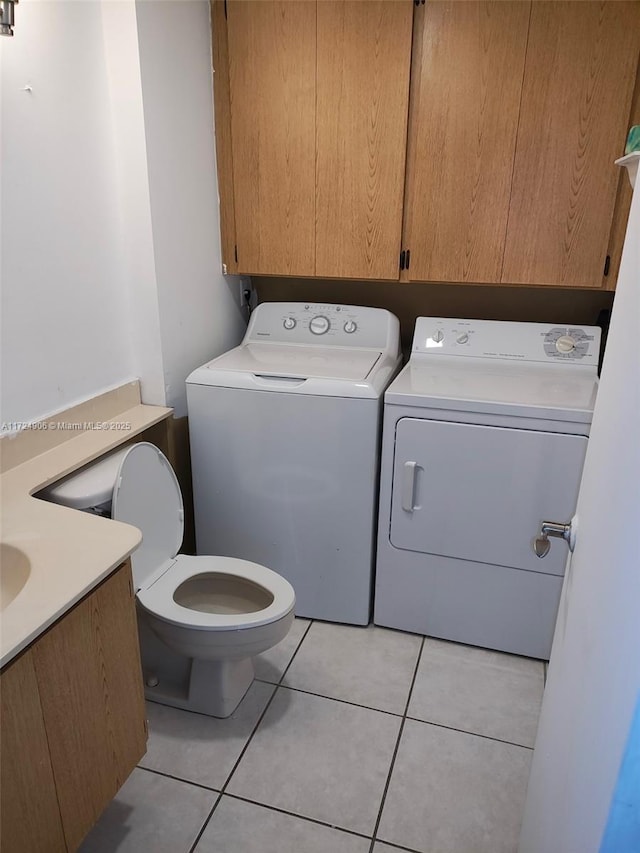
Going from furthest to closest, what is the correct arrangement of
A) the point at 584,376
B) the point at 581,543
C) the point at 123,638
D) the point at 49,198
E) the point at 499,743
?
the point at 584,376, the point at 499,743, the point at 49,198, the point at 123,638, the point at 581,543

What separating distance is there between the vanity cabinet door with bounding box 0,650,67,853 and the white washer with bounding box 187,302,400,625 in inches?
43.6

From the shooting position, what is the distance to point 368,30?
191 centimetres

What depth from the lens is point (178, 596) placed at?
1.82m

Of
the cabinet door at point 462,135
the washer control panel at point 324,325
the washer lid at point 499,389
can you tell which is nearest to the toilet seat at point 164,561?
the washer lid at point 499,389

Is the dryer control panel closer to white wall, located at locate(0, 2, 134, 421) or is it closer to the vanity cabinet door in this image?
white wall, located at locate(0, 2, 134, 421)

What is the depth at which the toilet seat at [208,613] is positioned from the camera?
1.59 metres

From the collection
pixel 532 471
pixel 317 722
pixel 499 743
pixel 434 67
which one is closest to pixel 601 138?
pixel 434 67

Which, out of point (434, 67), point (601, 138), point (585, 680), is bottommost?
point (585, 680)

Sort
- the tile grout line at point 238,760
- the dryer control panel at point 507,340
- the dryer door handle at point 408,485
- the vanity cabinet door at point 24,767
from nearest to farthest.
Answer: the vanity cabinet door at point 24,767 < the tile grout line at point 238,760 < the dryer door handle at point 408,485 < the dryer control panel at point 507,340

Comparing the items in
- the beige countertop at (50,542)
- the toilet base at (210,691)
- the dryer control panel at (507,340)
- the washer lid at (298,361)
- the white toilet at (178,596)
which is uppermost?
the dryer control panel at (507,340)

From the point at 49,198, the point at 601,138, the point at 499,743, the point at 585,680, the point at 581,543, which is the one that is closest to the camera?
the point at 585,680

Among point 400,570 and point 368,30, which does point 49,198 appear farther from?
point 400,570

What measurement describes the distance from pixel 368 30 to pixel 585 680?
1977 mm

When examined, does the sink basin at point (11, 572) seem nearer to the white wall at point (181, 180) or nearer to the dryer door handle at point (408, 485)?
the white wall at point (181, 180)
